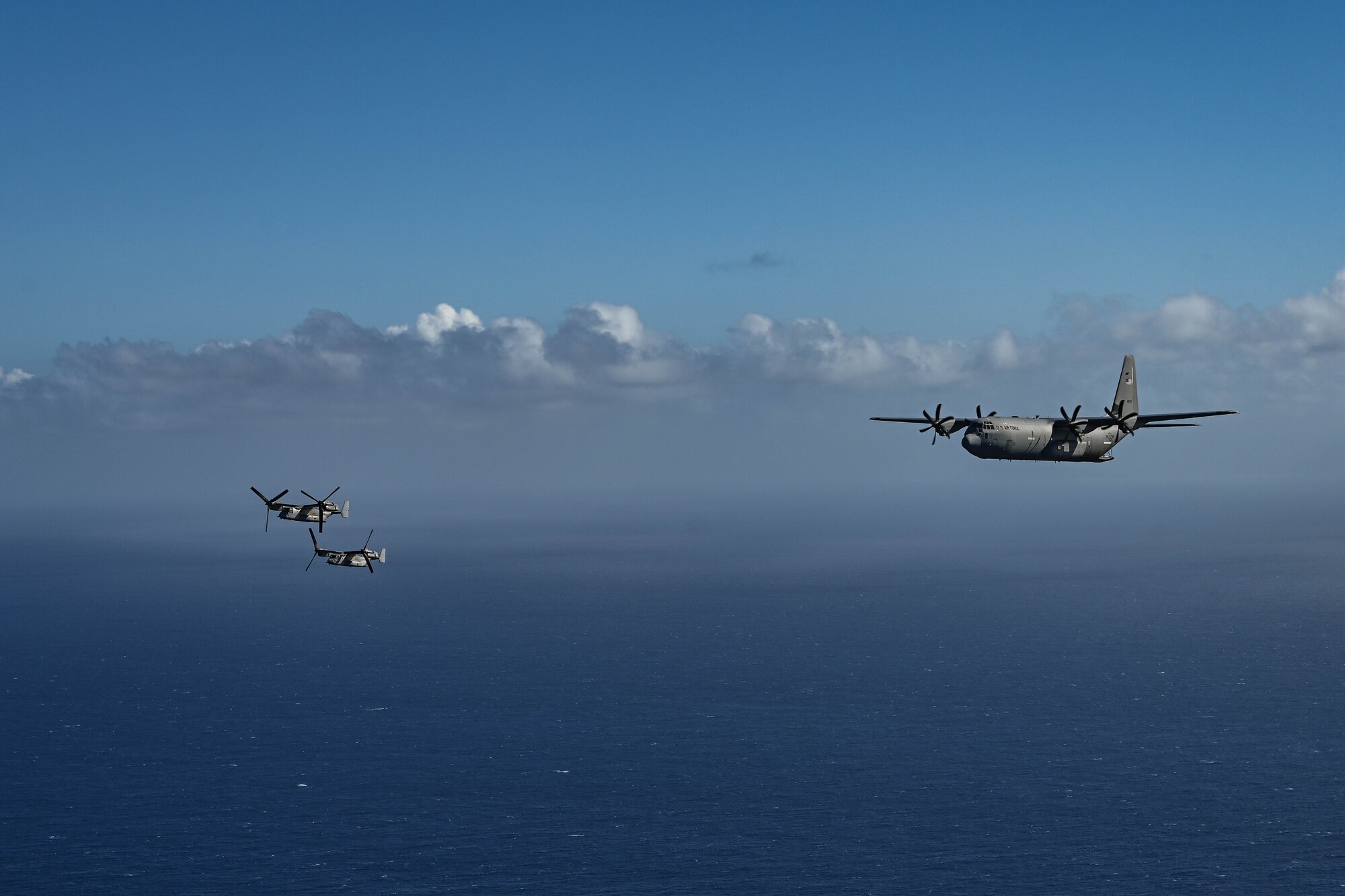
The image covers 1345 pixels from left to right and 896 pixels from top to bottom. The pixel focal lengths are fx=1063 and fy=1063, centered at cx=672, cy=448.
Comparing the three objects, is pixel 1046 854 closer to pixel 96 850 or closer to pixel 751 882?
pixel 751 882

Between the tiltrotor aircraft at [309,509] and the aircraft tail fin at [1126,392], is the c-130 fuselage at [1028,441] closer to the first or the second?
the aircraft tail fin at [1126,392]

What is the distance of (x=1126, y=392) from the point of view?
333 ft

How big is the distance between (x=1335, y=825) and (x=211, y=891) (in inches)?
7794

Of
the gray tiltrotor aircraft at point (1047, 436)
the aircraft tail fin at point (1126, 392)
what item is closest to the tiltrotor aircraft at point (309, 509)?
the gray tiltrotor aircraft at point (1047, 436)

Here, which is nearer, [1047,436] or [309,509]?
[309,509]

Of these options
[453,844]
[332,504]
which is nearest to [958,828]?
[453,844]

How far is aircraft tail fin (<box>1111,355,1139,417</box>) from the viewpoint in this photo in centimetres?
10088

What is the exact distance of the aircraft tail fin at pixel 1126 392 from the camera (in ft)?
331

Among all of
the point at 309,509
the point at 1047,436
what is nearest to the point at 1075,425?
the point at 1047,436

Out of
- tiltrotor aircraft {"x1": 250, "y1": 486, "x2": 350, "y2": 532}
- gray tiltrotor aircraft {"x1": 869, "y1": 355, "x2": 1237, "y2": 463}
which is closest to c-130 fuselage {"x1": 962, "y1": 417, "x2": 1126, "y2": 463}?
gray tiltrotor aircraft {"x1": 869, "y1": 355, "x2": 1237, "y2": 463}

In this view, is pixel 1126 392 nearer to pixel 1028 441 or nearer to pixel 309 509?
pixel 1028 441

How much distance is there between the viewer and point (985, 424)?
9319 centimetres

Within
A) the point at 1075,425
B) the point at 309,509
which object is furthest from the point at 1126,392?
the point at 309,509

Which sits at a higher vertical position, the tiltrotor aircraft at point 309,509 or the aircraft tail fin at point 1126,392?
the aircraft tail fin at point 1126,392
